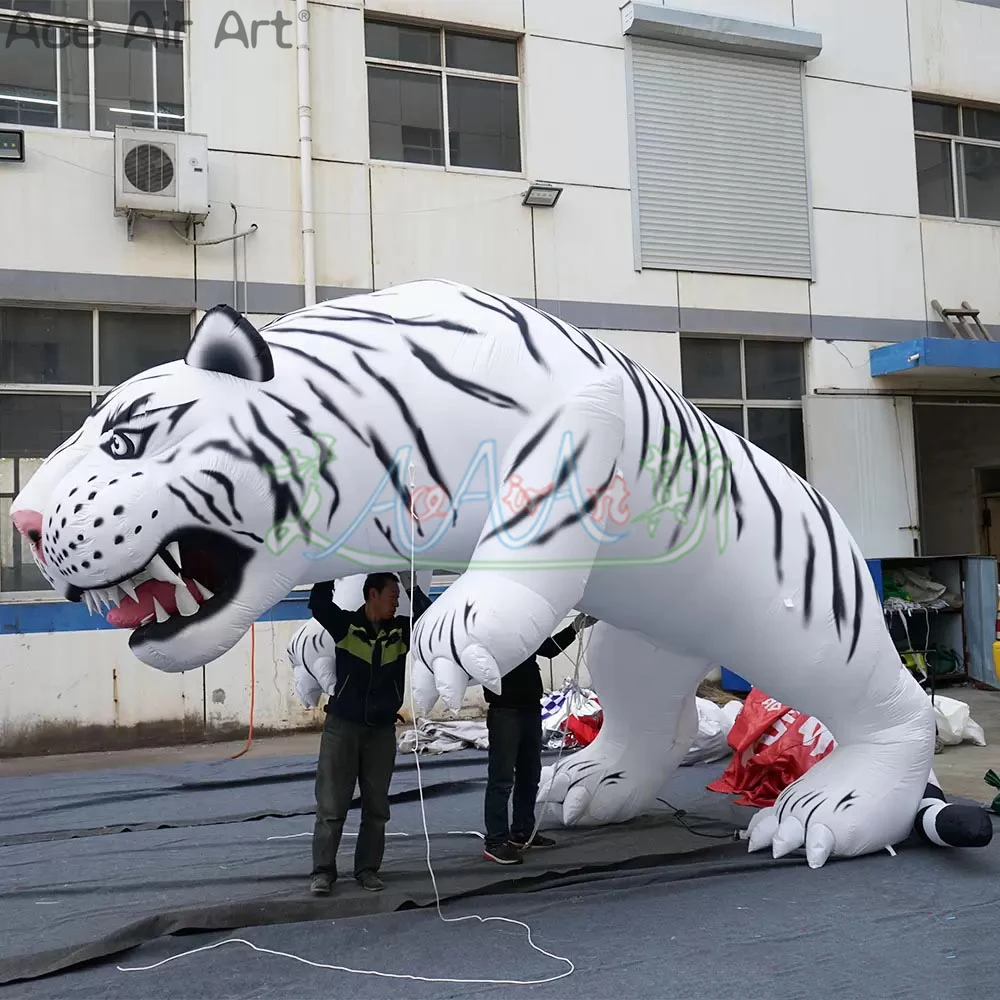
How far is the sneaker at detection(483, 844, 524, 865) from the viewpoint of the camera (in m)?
4.14

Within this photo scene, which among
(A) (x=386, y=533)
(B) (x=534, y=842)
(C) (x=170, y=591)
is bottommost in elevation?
(B) (x=534, y=842)

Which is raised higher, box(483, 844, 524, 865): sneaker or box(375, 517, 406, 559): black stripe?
box(375, 517, 406, 559): black stripe

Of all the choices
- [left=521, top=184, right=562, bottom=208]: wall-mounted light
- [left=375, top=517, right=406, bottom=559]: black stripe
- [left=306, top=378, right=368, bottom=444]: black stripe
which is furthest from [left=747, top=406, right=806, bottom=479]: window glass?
[left=306, top=378, right=368, bottom=444]: black stripe

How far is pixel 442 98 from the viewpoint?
8273mm

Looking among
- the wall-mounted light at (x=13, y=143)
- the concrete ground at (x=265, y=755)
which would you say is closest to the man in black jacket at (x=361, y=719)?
the concrete ground at (x=265, y=755)

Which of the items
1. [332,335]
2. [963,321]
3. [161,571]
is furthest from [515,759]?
[963,321]

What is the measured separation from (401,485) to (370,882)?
170cm

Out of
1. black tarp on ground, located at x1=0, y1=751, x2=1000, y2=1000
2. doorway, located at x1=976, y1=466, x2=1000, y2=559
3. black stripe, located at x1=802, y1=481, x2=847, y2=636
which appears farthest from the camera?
doorway, located at x1=976, y1=466, x2=1000, y2=559

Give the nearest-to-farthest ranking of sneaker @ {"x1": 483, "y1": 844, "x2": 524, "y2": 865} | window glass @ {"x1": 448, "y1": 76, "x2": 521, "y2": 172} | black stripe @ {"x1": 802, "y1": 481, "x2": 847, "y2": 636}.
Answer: black stripe @ {"x1": 802, "y1": 481, "x2": 847, "y2": 636}
sneaker @ {"x1": 483, "y1": 844, "x2": 524, "y2": 865}
window glass @ {"x1": 448, "y1": 76, "x2": 521, "y2": 172}

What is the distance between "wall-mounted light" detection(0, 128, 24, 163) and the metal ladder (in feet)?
24.6

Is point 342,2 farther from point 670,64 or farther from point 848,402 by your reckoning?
point 848,402

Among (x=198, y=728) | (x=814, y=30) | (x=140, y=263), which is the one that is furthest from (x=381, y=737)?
(x=814, y=30)

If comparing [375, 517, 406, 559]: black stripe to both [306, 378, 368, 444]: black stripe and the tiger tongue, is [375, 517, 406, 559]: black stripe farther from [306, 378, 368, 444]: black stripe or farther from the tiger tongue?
the tiger tongue

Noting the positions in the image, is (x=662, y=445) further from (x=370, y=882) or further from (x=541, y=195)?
(x=541, y=195)
